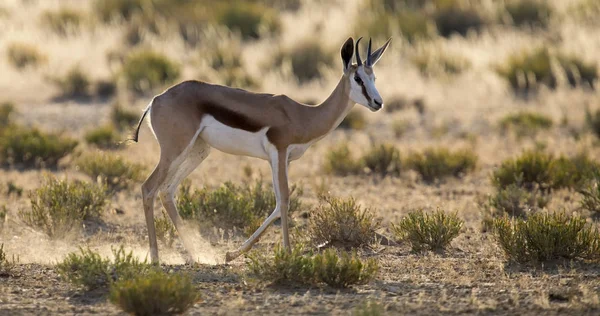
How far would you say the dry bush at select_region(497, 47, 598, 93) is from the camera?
2359 centimetres

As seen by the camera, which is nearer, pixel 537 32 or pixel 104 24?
pixel 537 32

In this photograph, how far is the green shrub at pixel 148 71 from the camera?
23891mm

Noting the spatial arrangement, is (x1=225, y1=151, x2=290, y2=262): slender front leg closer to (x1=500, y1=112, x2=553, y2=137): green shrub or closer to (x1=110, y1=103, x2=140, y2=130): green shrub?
(x1=500, y1=112, x2=553, y2=137): green shrub

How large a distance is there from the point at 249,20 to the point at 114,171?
17.1 meters

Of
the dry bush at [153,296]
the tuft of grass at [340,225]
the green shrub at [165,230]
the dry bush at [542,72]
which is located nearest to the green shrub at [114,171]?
the green shrub at [165,230]

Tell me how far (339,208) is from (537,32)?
20.7m

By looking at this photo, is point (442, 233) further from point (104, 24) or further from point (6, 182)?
point (104, 24)

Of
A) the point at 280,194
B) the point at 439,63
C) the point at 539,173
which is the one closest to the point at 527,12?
the point at 439,63

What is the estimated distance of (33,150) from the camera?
16281mm

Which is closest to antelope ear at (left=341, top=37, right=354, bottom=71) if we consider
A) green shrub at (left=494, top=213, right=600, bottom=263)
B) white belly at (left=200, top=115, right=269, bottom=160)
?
white belly at (left=200, top=115, right=269, bottom=160)

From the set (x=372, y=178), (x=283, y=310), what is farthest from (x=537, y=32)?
(x=283, y=310)

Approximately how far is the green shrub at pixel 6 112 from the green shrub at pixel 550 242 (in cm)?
1216

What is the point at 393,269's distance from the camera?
9.60 meters

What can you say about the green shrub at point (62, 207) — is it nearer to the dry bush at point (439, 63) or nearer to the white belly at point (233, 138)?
the white belly at point (233, 138)
